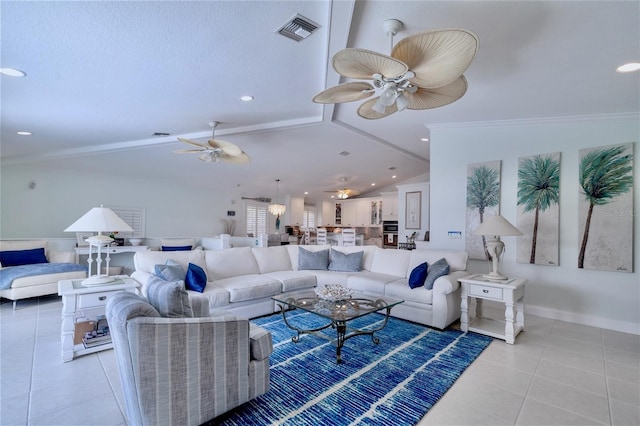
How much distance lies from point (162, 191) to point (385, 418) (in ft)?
25.2

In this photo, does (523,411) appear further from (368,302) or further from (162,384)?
(162,384)

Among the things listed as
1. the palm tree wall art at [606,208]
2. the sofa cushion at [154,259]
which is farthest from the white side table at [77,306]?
the palm tree wall art at [606,208]

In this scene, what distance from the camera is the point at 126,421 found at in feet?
6.33

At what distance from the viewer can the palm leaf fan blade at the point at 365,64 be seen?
6.03 feet

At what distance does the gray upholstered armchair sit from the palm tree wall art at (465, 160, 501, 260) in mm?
3842

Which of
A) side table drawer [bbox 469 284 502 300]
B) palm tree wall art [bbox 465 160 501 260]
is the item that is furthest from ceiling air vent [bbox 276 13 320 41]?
palm tree wall art [bbox 465 160 501 260]

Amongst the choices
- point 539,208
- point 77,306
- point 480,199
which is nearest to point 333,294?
point 77,306

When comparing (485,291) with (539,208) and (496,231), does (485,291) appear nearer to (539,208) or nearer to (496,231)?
(496,231)

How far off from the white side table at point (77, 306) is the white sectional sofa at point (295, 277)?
603 mm

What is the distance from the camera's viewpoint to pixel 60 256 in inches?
206

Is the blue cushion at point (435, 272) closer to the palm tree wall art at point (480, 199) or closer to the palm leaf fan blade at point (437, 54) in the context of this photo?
the palm tree wall art at point (480, 199)

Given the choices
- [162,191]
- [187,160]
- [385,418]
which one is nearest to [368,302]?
[385,418]

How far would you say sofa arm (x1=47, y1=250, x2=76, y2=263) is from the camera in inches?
205

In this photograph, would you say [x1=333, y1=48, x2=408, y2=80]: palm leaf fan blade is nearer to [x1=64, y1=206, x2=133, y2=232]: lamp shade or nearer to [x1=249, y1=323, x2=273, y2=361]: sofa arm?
[x1=249, y1=323, x2=273, y2=361]: sofa arm
